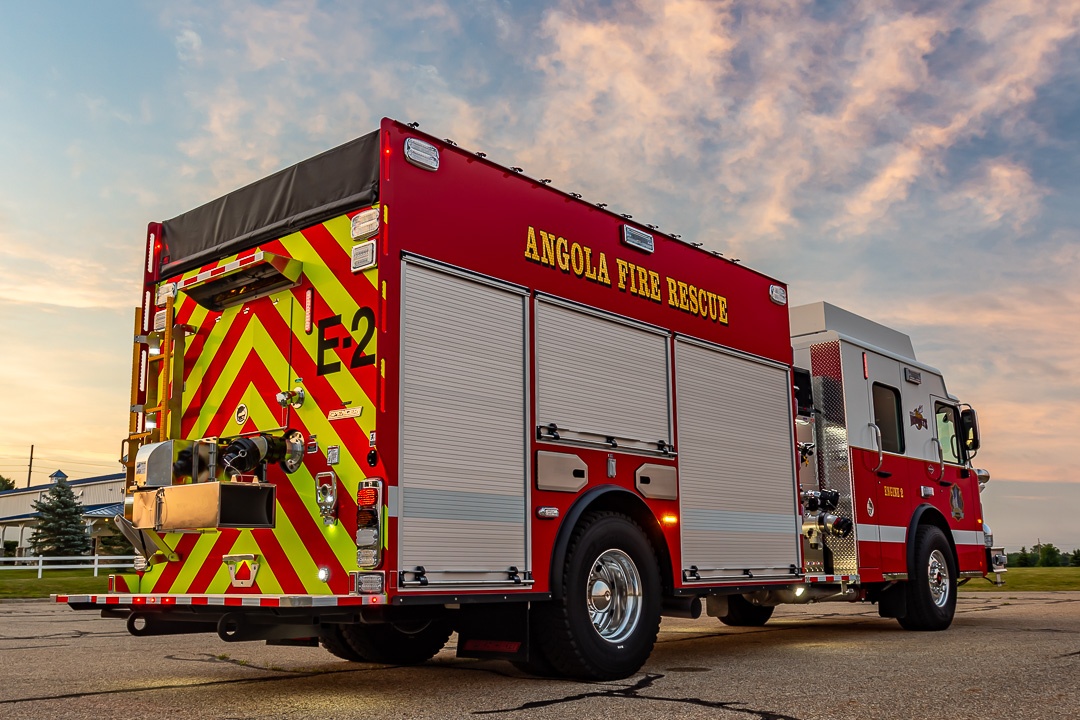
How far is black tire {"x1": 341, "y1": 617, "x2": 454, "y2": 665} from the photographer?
26.2ft

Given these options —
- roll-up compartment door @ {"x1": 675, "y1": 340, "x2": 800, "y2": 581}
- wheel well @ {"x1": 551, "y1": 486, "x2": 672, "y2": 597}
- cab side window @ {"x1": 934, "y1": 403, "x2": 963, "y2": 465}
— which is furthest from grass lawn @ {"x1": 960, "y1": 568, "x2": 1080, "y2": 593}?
wheel well @ {"x1": 551, "y1": 486, "x2": 672, "y2": 597}

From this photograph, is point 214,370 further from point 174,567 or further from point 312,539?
point 312,539

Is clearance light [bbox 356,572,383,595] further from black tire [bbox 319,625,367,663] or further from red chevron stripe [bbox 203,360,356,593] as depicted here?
black tire [bbox 319,625,367,663]

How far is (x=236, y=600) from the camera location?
5797 mm

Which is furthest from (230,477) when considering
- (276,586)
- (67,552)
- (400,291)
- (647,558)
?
(67,552)

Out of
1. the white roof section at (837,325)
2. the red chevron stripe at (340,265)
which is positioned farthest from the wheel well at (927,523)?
the red chevron stripe at (340,265)

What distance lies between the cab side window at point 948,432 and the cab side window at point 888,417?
1.08 m

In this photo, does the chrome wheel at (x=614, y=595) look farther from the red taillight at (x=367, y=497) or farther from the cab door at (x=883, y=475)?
the cab door at (x=883, y=475)

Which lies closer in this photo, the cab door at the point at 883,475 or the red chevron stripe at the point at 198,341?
the red chevron stripe at the point at 198,341

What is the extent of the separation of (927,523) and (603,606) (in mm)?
6031

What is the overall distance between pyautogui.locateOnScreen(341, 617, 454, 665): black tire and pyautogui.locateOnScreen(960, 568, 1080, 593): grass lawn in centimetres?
1456

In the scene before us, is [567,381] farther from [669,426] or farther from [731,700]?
[731,700]

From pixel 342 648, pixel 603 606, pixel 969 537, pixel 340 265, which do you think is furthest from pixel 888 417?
pixel 340 265

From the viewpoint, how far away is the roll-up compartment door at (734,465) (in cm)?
819
